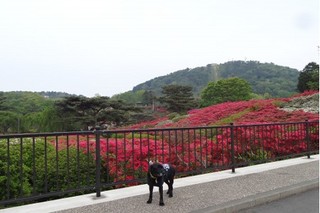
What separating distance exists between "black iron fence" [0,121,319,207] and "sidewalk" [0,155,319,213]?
0.59ft

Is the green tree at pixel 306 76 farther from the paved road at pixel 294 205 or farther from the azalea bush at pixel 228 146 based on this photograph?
the paved road at pixel 294 205

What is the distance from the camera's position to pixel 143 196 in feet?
16.5

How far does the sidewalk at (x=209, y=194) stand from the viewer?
4.42 m

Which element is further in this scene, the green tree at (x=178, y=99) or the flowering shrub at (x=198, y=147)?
the green tree at (x=178, y=99)

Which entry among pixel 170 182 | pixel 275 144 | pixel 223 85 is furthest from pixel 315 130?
pixel 223 85

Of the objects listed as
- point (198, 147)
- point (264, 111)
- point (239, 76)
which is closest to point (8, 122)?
point (264, 111)

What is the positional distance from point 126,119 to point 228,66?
9235 cm

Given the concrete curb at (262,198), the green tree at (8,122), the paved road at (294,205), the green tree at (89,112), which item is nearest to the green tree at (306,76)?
the green tree at (89,112)

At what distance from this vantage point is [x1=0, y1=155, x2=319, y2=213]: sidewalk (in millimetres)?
4418

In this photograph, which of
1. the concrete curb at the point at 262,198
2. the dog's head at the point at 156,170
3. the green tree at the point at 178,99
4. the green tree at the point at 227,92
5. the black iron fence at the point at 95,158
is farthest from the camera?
the green tree at the point at 227,92

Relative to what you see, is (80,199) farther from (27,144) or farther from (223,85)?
(223,85)

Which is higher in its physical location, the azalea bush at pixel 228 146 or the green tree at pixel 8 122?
the azalea bush at pixel 228 146

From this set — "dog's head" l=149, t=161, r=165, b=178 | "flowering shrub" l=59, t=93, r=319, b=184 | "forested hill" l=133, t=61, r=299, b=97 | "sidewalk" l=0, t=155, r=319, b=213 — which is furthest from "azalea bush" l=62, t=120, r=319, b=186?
"forested hill" l=133, t=61, r=299, b=97

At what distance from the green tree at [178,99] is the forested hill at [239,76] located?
34.6 meters
